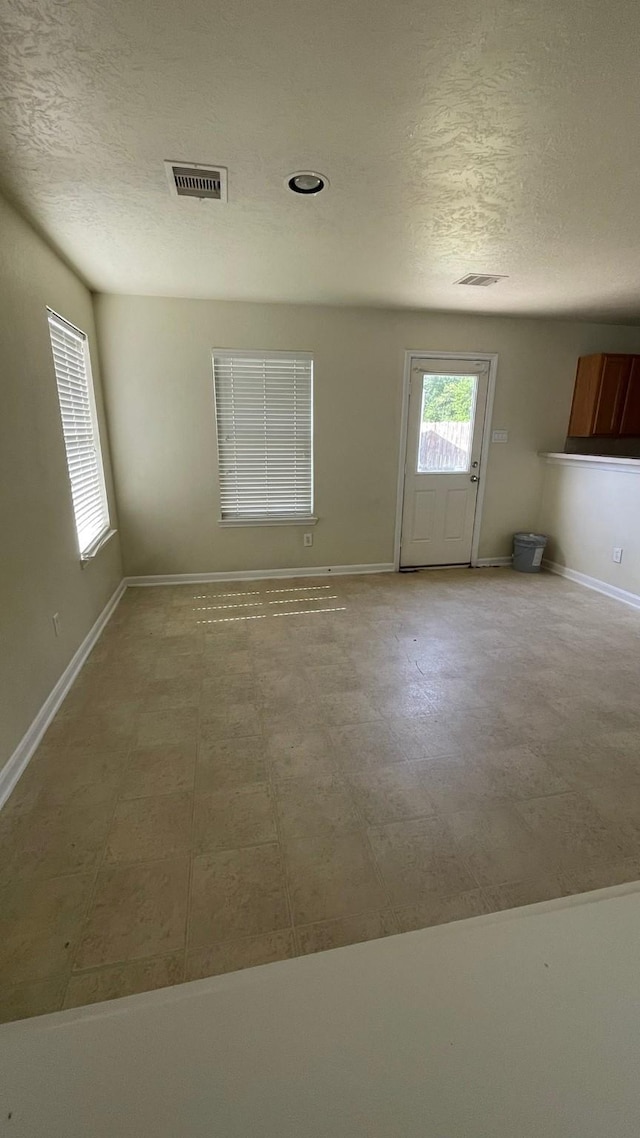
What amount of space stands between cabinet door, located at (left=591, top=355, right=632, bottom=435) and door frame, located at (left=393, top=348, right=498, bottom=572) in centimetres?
104

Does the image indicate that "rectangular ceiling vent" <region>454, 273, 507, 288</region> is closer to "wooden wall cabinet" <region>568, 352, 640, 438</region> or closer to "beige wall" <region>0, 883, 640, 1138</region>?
"wooden wall cabinet" <region>568, 352, 640, 438</region>

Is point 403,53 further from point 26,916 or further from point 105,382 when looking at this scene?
point 105,382

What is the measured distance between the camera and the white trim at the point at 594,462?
3.95 metres

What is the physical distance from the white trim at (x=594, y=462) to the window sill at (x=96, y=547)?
14.1 ft

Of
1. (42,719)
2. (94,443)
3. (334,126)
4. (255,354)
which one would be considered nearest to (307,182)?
(334,126)

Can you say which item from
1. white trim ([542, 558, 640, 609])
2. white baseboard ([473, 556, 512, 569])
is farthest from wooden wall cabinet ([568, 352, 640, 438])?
white baseboard ([473, 556, 512, 569])

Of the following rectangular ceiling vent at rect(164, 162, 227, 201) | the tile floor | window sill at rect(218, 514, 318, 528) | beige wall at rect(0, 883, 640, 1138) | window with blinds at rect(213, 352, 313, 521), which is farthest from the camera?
window sill at rect(218, 514, 318, 528)

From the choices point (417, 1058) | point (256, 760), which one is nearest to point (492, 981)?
point (417, 1058)

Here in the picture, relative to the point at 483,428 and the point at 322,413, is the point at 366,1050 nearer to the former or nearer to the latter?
the point at 322,413

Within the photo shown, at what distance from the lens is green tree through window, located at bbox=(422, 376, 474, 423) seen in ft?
15.0

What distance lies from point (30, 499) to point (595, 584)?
4.58 m

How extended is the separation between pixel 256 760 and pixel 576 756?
57.7 inches

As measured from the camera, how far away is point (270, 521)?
14.7ft

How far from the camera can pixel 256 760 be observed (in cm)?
211
